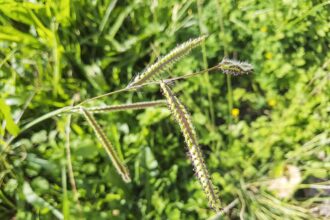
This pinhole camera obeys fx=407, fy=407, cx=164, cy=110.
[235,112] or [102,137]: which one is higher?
[102,137]

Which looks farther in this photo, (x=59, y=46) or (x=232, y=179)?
(x=232, y=179)

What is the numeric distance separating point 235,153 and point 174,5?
69cm

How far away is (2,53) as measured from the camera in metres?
1.54

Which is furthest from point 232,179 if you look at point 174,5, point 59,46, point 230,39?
point 59,46

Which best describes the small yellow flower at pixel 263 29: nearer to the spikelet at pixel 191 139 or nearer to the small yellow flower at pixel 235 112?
the small yellow flower at pixel 235 112

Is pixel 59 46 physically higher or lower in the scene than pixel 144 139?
higher

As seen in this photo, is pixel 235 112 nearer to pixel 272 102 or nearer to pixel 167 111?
pixel 272 102

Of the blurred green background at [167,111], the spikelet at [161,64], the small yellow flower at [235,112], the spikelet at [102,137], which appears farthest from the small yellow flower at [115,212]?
the spikelet at [161,64]

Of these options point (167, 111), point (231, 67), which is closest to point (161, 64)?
point (231, 67)

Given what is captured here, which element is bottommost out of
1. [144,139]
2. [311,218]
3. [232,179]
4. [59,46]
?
[311,218]

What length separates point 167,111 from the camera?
1.65m

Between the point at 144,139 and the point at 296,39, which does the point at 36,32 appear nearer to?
the point at 144,139

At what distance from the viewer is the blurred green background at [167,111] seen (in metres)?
1.54

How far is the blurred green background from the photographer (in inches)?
60.5
